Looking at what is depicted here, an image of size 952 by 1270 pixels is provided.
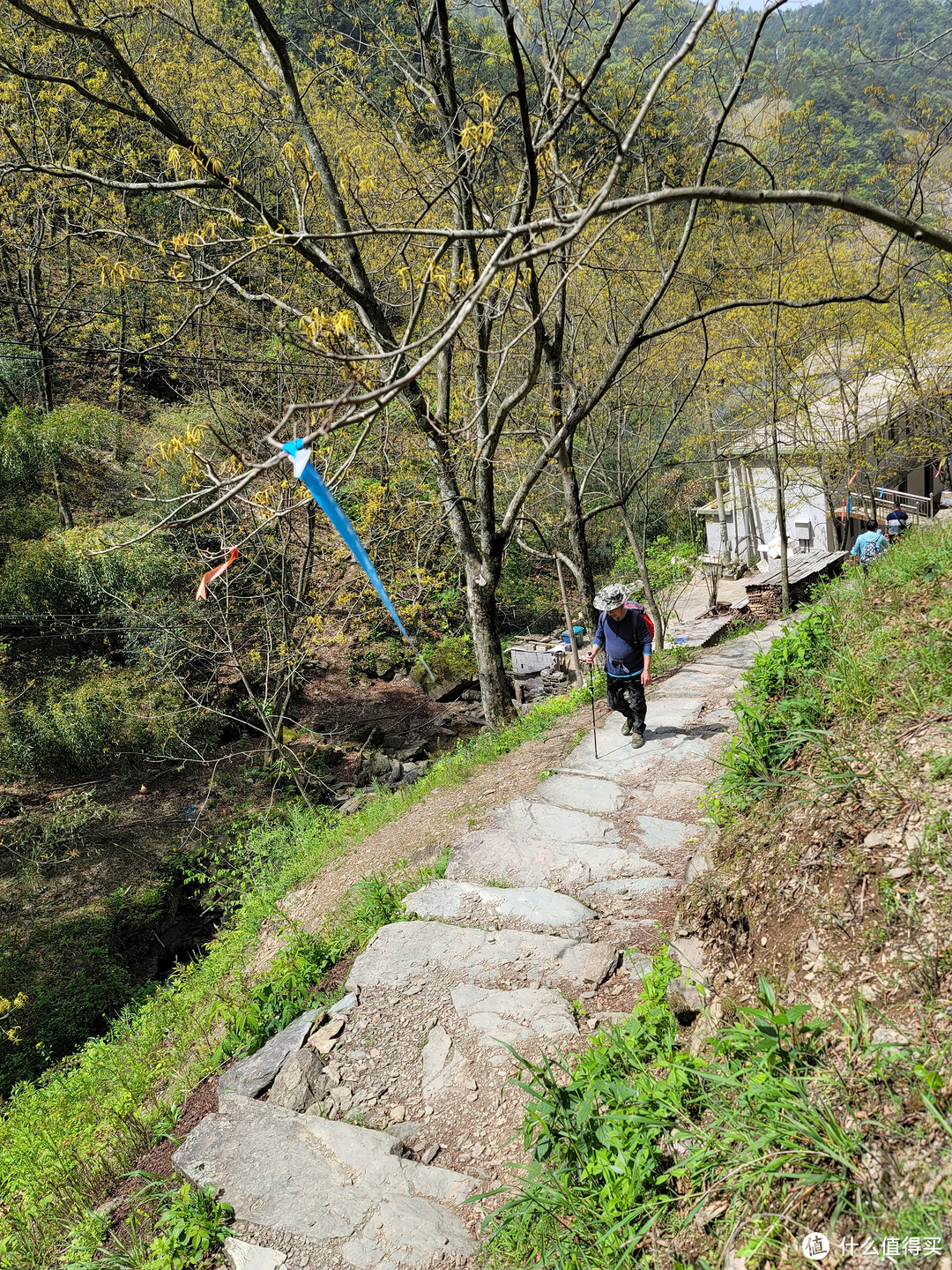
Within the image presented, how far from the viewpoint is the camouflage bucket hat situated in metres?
6.08

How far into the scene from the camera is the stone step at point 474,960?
3980 millimetres

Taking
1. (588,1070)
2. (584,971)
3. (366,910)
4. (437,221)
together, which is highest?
(437,221)

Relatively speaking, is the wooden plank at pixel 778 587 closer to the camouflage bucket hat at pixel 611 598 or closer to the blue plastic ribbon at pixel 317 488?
the camouflage bucket hat at pixel 611 598

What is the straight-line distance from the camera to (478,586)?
30.7 ft

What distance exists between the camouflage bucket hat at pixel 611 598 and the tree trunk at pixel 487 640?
10.5 ft

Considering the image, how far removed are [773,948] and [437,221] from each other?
441 inches

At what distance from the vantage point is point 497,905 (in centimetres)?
483

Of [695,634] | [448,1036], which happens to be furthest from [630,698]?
[695,634]

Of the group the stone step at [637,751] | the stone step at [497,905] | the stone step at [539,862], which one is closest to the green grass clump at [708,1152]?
the stone step at [497,905]

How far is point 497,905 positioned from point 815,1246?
9.98ft

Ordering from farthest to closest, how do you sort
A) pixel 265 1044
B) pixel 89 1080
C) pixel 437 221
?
pixel 437 221 < pixel 89 1080 < pixel 265 1044

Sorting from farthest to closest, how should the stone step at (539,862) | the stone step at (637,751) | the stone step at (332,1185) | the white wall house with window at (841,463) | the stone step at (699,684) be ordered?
the white wall house with window at (841,463) < the stone step at (699,684) < the stone step at (637,751) < the stone step at (539,862) < the stone step at (332,1185)

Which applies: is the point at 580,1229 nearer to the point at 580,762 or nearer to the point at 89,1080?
the point at 580,762

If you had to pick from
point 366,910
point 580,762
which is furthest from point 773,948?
point 580,762
